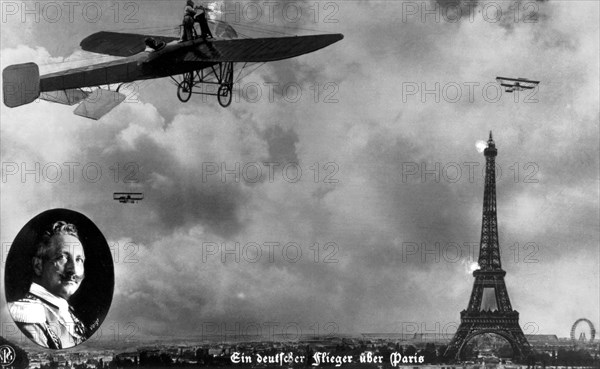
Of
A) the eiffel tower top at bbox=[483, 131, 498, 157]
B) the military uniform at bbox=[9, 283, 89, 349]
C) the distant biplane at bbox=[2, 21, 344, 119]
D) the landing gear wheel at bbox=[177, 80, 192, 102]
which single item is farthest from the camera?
the military uniform at bbox=[9, 283, 89, 349]

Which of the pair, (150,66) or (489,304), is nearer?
(150,66)

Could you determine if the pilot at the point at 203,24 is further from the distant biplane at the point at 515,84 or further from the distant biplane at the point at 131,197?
the distant biplane at the point at 515,84

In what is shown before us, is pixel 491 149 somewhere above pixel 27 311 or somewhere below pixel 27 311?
above

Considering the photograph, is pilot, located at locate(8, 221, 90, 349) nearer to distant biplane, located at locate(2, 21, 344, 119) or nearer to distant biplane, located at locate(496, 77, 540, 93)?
distant biplane, located at locate(2, 21, 344, 119)

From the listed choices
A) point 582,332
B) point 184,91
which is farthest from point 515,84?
point 184,91

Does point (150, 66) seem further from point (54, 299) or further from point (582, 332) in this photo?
point (582, 332)

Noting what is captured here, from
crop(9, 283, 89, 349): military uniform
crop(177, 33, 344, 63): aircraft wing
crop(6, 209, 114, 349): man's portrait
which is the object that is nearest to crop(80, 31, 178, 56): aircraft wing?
crop(177, 33, 344, 63): aircraft wing
